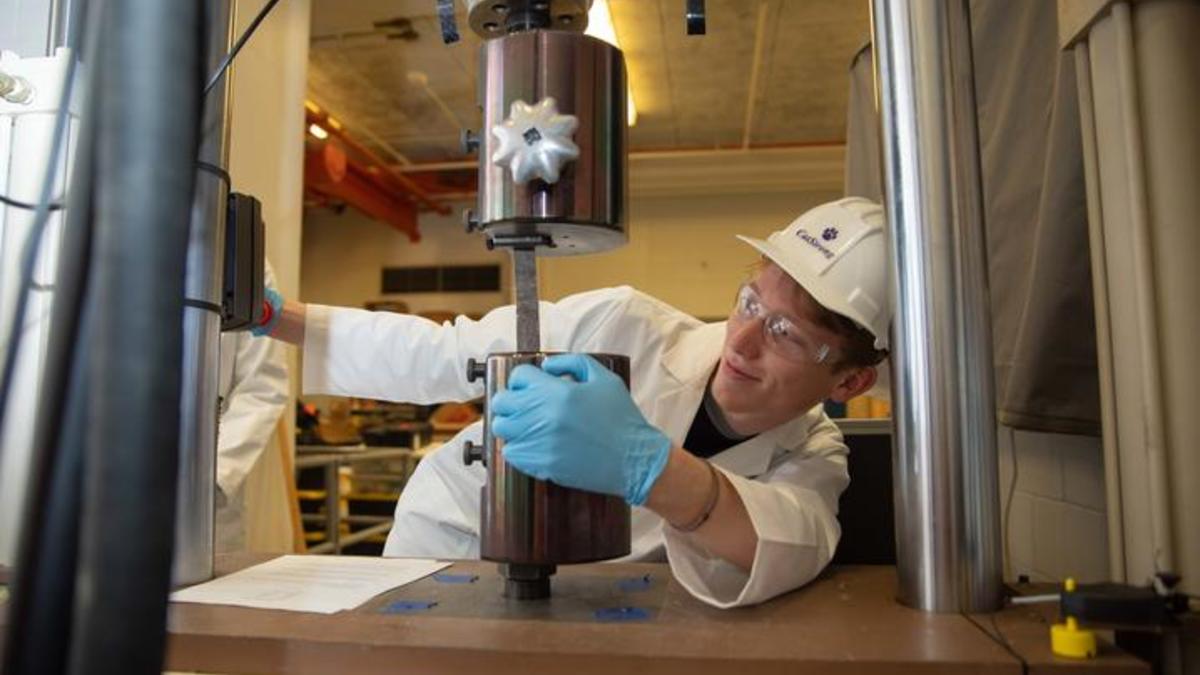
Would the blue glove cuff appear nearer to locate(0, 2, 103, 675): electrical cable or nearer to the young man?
the young man

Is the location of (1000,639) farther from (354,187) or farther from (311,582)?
(354,187)

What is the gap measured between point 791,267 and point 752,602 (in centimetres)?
45

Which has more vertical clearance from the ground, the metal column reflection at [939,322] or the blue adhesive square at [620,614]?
the metal column reflection at [939,322]

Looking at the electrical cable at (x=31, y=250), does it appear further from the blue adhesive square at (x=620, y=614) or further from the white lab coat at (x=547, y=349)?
the white lab coat at (x=547, y=349)

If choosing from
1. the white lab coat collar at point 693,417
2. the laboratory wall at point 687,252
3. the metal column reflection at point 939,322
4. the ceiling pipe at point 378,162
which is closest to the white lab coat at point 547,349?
the white lab coat collar at point 693,417

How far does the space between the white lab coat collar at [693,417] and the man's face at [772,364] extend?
0.06ft

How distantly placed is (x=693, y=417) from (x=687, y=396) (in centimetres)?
3

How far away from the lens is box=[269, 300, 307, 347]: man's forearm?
1235 millimetres

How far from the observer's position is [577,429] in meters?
0.69

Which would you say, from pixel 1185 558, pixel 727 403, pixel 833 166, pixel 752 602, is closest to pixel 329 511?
pixel 727 403

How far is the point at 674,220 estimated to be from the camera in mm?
5875

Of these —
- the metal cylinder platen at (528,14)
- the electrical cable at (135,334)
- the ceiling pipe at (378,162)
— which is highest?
the ceiling pipe at (378,162)

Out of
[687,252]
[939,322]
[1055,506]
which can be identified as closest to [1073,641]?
[939,322]

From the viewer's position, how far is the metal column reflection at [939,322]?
0.71m
